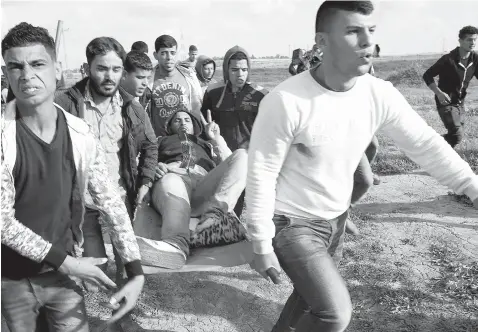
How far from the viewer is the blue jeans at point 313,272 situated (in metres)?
2.14

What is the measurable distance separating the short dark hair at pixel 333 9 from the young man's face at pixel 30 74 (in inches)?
47.3

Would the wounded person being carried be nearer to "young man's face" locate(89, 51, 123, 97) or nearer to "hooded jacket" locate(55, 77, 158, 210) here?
"hooded jacket" locate(55, 77, 158, 210)

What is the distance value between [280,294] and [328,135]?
2.12m

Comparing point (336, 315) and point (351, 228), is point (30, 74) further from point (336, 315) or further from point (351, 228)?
point (351, 228)

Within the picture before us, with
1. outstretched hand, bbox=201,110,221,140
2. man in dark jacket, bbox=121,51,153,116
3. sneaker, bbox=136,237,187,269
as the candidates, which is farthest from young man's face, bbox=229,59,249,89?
sneaker, bbox=136,237,187,269

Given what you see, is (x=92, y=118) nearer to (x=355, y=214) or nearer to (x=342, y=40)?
(x=342, y=40)

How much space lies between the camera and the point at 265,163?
2.16 m

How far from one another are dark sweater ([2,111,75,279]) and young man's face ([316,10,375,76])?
1232mm

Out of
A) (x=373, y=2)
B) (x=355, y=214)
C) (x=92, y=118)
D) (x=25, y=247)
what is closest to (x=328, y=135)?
(x=373, y=2)

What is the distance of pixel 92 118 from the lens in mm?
3291

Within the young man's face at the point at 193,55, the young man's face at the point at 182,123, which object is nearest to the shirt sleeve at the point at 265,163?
the young man's face at the point at 182,123

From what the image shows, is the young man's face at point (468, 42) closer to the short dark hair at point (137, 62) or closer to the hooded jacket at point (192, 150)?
the hooded jacket at point (192, 150)

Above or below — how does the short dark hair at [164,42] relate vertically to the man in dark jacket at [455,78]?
above

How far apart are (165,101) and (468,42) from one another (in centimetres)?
407
